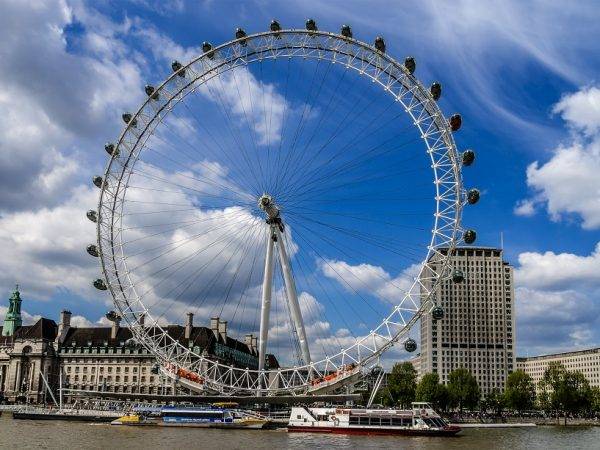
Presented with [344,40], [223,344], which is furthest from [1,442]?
[223,344]

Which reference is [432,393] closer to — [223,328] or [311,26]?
[223,328]

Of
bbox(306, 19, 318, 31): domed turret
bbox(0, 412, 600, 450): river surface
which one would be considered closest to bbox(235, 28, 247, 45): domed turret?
bbox(306, 19, 318, 31): domed turret

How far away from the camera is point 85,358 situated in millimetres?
172000

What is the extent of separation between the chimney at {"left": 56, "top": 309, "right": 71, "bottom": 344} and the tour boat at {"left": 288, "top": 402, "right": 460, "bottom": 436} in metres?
102

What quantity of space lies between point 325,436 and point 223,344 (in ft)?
301

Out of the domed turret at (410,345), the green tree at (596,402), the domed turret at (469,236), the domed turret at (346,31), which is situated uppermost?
the domed turret at (346,31)

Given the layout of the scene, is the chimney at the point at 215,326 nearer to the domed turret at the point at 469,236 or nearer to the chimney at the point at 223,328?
the chimney at the point at 223,328

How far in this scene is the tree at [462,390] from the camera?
169 metres

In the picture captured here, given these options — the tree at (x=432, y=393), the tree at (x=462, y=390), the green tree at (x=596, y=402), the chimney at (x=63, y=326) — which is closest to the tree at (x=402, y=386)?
the tree at (x=432, y=393)

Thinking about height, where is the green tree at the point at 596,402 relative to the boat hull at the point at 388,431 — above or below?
above

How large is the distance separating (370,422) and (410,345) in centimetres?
1461

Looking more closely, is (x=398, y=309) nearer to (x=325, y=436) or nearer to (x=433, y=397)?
(x=325, y=436)

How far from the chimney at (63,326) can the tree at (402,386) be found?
8378 cm

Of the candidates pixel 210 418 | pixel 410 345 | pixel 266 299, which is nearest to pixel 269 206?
pixel 266 299
